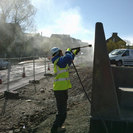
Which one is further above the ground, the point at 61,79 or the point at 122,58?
the point at 122,58

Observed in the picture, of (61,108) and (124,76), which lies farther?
(124,76)

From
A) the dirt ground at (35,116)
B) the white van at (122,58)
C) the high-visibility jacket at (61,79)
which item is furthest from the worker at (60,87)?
the white van at (122,58)

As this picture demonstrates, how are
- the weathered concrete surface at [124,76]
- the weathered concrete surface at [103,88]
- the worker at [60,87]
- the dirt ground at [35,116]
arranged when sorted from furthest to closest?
the weathered concrete surface at [124,76], the dirt ground at [35,116], the worker at [60,87], the weathered concrete surface at [103,88]

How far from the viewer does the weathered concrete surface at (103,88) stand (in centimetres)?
370

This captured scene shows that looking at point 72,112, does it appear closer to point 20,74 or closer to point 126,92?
point 126,92

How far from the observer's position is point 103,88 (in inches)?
148

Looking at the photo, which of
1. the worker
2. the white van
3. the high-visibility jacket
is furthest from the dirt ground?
the white van

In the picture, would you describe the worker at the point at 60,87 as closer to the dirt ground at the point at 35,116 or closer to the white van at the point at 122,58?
the dirt ground at the point at 35,116

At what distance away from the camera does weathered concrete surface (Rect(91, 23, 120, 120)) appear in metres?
3.70

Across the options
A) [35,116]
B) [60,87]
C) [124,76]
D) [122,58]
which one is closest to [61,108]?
[60,87]

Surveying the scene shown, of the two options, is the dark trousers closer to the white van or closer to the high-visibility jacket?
the high-visibility jacket

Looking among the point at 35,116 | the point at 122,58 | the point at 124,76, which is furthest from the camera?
the point at 122,58

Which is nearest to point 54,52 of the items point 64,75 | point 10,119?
point 64,75

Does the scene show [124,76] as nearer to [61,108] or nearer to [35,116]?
[61,108]
